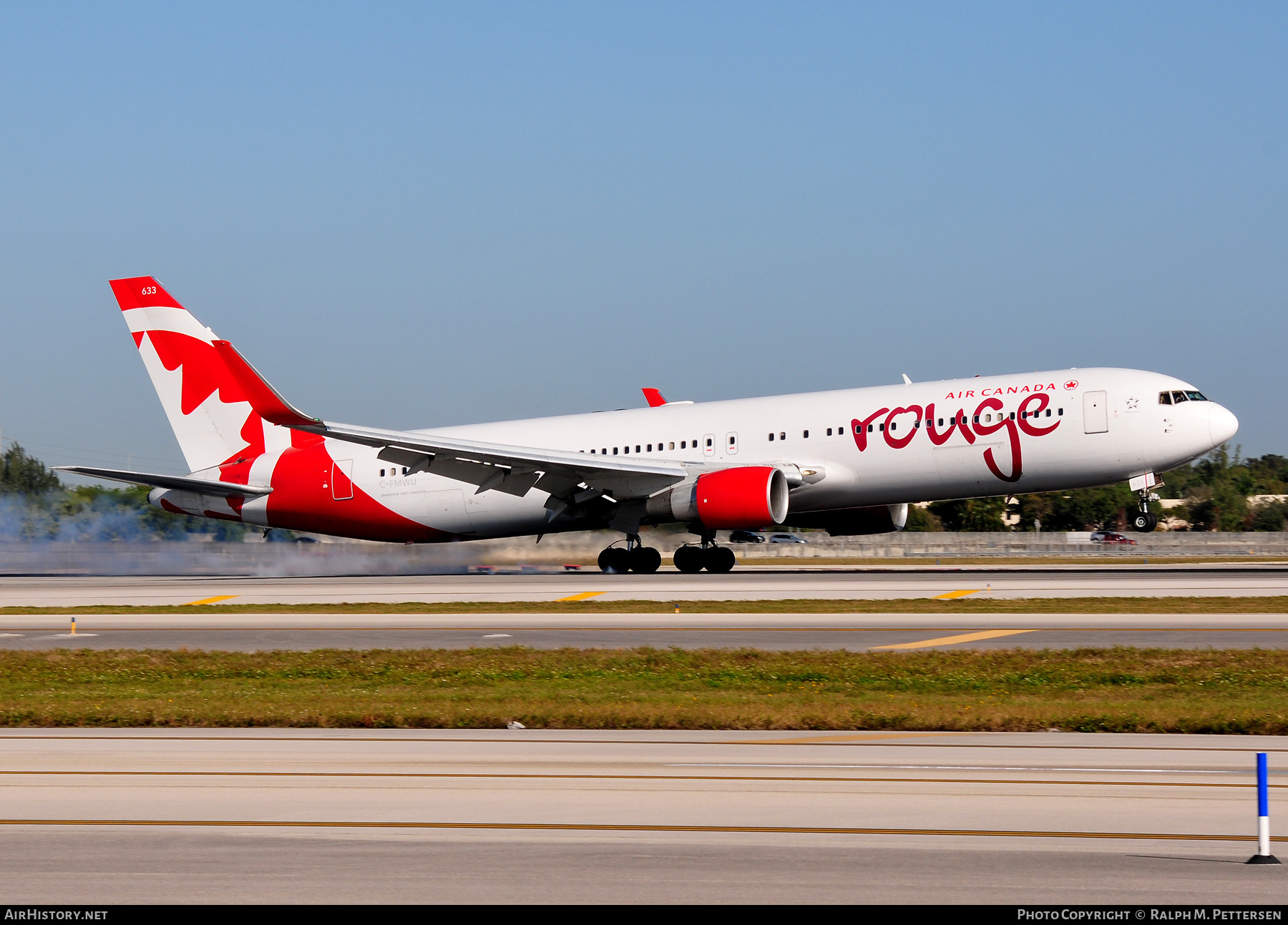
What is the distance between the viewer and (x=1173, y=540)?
80188 mm

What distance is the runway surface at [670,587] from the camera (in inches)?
1196

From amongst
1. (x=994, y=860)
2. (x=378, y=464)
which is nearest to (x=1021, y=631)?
(x=994, y=860)

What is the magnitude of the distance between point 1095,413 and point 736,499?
9.34 m

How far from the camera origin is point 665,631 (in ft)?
78.3

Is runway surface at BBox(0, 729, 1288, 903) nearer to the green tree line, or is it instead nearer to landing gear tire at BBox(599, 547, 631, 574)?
landing gear tire at BBox(599, 547, 631, 574)

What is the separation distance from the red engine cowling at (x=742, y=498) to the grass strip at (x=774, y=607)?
19.0 ft

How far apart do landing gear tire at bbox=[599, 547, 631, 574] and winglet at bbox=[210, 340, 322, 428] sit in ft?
30.7

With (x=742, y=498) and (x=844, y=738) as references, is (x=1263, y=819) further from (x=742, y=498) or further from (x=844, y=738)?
(x=742, y=498)

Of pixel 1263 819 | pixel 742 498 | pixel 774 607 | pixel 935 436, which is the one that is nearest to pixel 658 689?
pixel 1263 819

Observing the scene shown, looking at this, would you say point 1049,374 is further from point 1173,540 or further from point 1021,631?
point 1173,540

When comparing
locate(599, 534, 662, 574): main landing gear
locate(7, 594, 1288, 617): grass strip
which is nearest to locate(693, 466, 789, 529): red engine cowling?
locate(599, 534, 662, 574): main landing gear

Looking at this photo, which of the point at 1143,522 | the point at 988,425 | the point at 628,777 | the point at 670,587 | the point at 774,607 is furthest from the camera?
the point at 988,425

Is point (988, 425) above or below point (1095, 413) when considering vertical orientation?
below

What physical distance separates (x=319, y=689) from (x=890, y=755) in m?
8.27
